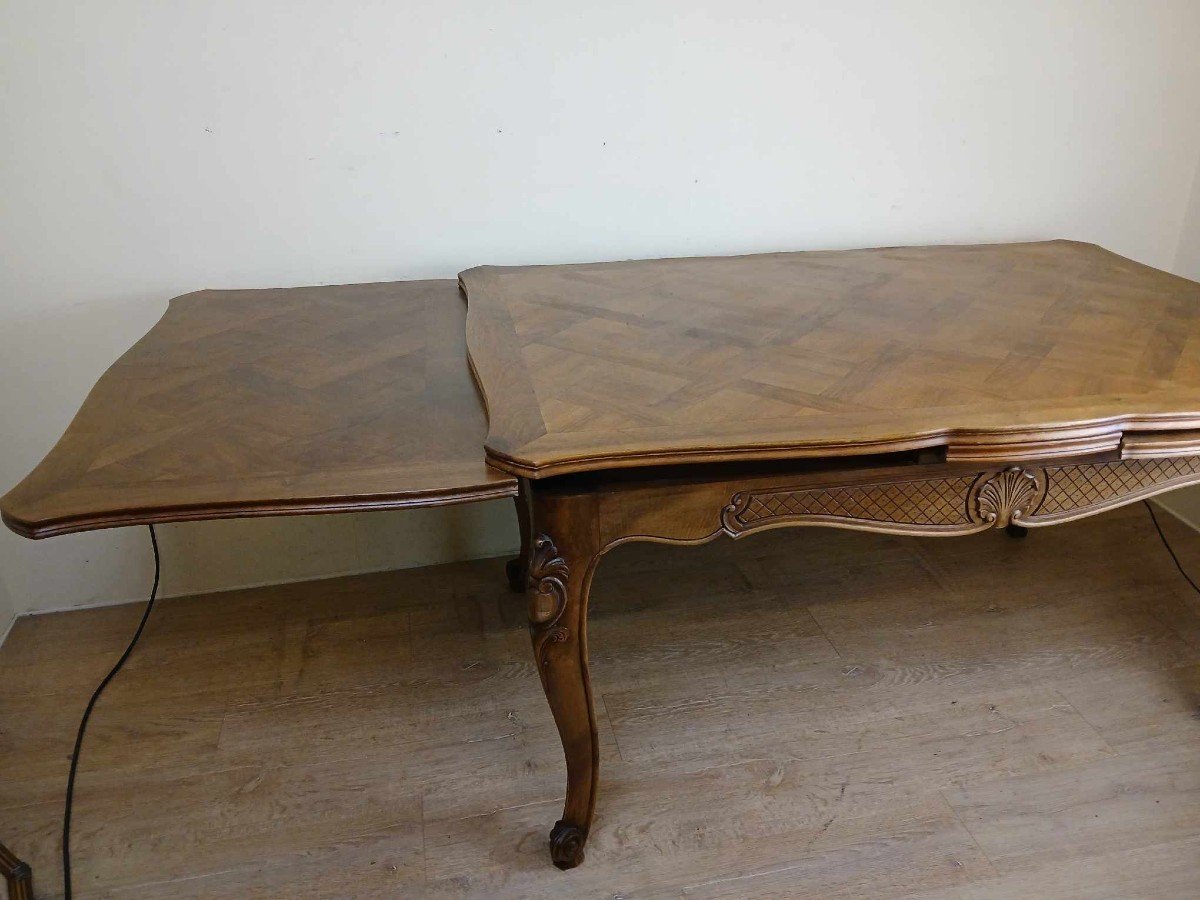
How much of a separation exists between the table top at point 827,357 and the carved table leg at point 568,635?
11cm

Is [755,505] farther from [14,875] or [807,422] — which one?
[14,875]

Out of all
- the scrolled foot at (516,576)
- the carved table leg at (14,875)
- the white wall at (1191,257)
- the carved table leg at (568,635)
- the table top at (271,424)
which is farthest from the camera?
the white wall at (1191,257)

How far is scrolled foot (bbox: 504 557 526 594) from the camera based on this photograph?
201cm

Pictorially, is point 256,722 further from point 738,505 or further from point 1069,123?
point 1069,123

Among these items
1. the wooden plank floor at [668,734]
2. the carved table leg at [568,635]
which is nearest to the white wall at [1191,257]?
the wooden plank floor at [668,734]

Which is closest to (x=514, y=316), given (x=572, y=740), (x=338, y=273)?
(x=338, y=273)

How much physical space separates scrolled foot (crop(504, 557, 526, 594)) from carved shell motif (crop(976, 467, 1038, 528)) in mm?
1036

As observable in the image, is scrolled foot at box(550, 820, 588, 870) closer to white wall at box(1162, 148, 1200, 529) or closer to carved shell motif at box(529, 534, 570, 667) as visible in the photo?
carved shell motif at box(529, 534, 570, 667)

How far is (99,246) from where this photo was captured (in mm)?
1744

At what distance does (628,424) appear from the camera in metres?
1.16

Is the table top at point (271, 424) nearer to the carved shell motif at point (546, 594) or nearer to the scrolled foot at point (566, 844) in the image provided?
the carved shell motif at point (546, 594)

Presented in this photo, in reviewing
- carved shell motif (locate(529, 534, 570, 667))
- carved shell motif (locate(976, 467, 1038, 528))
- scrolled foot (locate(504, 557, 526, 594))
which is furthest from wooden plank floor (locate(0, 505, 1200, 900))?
carved shell motif (locate(976, 467, 1038, 528))

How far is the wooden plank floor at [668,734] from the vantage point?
1405mm

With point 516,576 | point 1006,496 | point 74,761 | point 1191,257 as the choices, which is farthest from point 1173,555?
point 74,761
